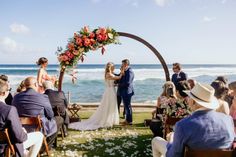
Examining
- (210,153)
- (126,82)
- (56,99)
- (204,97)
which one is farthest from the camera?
(126,82)

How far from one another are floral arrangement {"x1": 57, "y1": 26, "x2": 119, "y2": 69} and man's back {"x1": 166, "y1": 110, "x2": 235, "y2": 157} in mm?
6664

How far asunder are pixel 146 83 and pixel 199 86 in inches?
1547

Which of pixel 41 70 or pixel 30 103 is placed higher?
pixel 41 70

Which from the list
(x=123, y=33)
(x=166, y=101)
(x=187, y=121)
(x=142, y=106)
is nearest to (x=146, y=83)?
(x=142, y=106)

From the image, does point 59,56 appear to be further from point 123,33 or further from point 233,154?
point 233,154

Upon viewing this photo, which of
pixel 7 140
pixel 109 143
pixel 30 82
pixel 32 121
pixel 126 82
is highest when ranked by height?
pixel 30 82

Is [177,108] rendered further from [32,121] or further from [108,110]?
[108,110]

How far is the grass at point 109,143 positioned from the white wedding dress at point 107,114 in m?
0.42

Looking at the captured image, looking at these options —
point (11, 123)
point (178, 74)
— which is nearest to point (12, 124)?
point (11, 123)

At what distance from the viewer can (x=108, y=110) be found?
35.9 feet

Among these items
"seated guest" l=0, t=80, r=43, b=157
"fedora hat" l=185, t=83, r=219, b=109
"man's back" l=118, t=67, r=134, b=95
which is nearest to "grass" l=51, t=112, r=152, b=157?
"man's back" l=118, t=67, r=134, b=95

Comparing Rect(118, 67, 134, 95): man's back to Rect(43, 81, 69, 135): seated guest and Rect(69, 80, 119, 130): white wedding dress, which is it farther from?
Rect(43, 81, 69, 135): seated guest

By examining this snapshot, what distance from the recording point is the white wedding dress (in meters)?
10.7

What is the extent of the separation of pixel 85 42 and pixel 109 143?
346 cm
